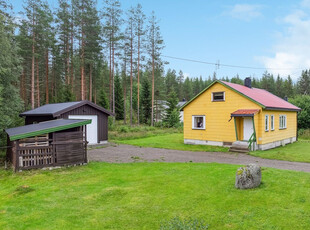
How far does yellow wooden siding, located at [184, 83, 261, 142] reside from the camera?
623 inches

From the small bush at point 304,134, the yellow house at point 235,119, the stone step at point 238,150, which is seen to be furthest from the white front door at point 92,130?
the small bush at point 304,134

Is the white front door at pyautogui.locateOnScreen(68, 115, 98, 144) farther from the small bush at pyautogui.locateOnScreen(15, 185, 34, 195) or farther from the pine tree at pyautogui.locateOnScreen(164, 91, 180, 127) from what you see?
the pine tree at pyautogui.locateOnScreen(164, 91, 180, 127)

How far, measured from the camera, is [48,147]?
31.5ft

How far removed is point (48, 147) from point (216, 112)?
11841mm

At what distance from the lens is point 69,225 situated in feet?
15.5

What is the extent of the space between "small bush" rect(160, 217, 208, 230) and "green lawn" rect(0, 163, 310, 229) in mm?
180

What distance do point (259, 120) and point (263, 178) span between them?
880 cm

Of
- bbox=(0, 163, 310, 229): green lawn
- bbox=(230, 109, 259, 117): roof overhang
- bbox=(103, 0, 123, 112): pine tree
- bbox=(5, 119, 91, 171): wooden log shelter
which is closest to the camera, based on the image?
bbox=(0, 163, 310, 229): green lawn

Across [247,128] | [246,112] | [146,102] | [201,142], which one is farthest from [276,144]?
[146,102]

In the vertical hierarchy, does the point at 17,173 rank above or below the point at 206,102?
below

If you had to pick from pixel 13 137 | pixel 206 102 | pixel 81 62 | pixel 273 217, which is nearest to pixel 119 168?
pixel 13 137

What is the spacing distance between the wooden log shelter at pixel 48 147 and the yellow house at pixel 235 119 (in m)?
9.96

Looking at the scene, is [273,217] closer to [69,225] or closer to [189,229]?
[189,229]

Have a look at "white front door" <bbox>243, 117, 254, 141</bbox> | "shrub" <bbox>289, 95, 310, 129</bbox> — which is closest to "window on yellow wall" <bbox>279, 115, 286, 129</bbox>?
"white front door" <bbox>243, 117, 254, 141</bbox>
